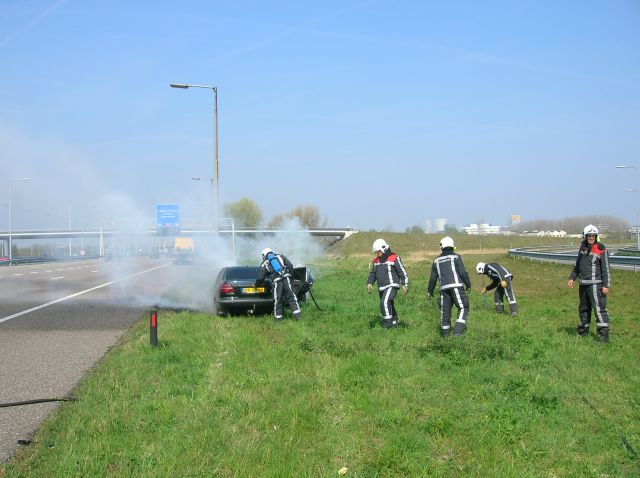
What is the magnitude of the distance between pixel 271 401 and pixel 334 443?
51.6 inches

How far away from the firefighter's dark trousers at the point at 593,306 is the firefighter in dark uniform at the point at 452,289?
1983 millimetres

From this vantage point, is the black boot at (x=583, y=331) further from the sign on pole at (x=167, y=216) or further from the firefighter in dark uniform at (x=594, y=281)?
the sign on pole at (x=167, y=216)

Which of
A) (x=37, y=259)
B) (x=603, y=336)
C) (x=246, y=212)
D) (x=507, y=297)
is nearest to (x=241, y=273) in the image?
(x=507, y=297)

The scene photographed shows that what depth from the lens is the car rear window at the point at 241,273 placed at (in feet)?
45.7

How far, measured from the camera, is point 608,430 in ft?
17.3

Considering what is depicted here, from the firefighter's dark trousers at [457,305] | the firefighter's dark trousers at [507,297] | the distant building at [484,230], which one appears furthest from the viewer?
the distant building at [484,230]

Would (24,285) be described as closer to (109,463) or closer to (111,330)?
(111,330)

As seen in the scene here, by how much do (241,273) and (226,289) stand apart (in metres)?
1.00

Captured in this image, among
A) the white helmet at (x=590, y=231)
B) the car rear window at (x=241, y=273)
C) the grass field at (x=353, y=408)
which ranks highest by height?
the white helmet at (x=590, y=231)

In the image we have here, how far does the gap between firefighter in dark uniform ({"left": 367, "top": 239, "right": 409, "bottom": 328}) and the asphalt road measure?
4883 mm

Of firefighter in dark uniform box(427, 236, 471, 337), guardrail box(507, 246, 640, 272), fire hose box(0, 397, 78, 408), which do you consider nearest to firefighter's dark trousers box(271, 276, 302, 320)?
firefighter in dark uniform box(427, 236, 471, 337)

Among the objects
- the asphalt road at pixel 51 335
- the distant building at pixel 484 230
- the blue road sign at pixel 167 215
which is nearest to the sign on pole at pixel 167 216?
the blue road sign at pixel 167 215

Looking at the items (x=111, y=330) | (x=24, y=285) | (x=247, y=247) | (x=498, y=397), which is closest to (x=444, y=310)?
(x=498, y=397)

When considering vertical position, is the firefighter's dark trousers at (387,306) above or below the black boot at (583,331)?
above
